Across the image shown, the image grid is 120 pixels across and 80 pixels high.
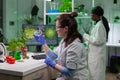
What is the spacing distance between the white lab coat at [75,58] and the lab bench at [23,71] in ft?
0.92

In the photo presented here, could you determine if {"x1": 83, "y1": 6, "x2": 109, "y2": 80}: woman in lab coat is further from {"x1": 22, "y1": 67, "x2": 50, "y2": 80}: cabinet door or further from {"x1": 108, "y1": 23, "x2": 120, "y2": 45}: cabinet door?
{"x1": 108, "y1": 23, "x2": 120, "y2": 45}: cabinet door

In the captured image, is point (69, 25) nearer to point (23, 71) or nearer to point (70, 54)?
point (70, 54)

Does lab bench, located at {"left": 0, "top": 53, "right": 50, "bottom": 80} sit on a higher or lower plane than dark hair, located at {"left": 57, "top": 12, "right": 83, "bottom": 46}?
lower

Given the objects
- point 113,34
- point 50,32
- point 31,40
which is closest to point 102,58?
point 50,32

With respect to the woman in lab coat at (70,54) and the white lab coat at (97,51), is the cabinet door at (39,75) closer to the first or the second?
the woman in lab coat at (70,54)

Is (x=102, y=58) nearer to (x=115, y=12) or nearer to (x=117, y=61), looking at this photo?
(x=117, y=61)

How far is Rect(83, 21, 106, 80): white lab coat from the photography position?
10.5ft

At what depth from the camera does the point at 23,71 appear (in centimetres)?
184

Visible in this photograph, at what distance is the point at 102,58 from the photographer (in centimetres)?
330

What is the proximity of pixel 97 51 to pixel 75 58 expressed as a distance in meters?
1.57

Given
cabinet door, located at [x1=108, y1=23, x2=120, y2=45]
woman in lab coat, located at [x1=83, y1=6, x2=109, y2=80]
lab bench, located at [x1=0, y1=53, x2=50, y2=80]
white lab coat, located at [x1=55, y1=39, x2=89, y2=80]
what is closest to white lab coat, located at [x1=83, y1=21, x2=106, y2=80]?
woman in lab coat, located at [x1=83, y1=6, x2=109, y2=80]

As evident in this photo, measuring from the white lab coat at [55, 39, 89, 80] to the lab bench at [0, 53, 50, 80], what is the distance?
0.28m

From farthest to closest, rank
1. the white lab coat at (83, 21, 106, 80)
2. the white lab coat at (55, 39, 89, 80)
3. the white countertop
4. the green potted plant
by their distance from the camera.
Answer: the white lab coat at (83, 21, 106, 80)
the green potted plant
the white countertop
the white lab coat at (55, 39, 89, 80)

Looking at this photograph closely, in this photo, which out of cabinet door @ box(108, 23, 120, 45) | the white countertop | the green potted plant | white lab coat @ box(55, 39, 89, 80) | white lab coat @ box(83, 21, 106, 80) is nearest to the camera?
white lab coat @ box(55, 39, 89, 80)
